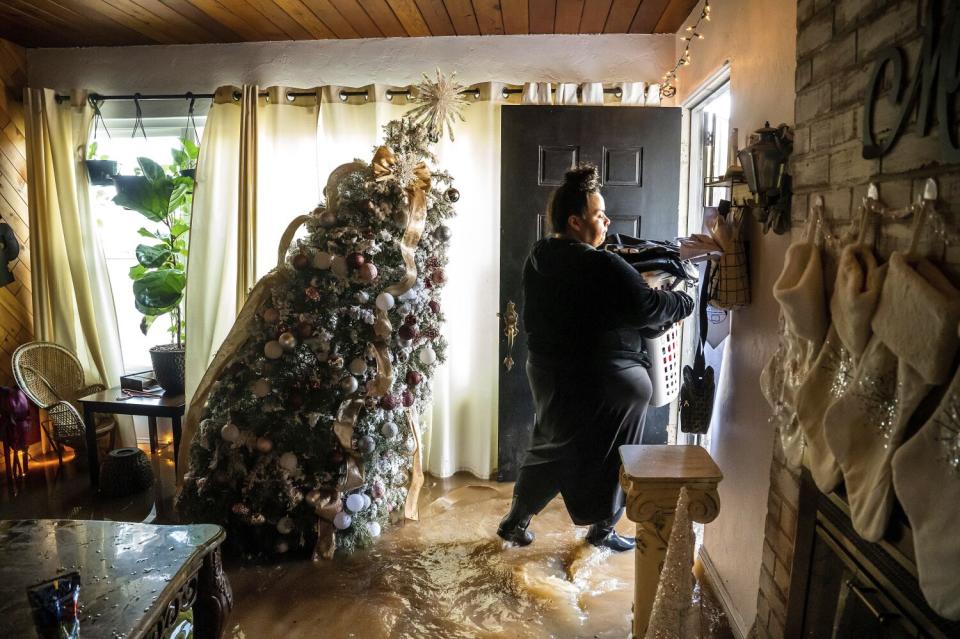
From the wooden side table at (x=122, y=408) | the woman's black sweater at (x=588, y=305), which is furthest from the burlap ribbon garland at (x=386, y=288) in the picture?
the wooden side table at (x=122, y=408)

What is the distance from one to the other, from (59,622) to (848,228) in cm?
173

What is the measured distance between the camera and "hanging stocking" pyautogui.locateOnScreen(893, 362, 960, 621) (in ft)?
2.78

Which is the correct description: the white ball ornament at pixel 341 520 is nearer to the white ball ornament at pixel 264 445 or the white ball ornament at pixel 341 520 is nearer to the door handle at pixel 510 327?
the white ball ornament at pixel 264 445

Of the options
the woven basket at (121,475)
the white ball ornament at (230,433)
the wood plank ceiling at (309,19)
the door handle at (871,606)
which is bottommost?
the woven basket at (121,475)

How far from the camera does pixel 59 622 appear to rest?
113cm

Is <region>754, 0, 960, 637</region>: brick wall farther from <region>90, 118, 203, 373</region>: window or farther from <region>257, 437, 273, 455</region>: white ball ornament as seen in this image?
<region>90, 118, 203, 373</region>: window

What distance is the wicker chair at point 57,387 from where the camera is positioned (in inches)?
129

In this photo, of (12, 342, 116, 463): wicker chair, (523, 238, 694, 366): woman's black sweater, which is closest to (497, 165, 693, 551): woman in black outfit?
(523, 238, 694, 366): woman's black sweater

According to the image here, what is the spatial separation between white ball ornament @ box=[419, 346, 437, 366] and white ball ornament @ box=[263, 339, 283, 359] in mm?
582

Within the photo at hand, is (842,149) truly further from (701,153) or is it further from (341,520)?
(341,520)

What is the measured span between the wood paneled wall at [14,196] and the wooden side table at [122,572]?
250cm

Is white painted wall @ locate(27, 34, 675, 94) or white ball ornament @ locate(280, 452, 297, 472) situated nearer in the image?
white ball ornament @ locate(280, 452, 297, 472)

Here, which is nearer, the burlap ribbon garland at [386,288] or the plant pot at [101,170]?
the burlap ribbon garland at [386,288]

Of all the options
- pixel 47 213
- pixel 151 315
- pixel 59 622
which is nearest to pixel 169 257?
pixel 151 315
